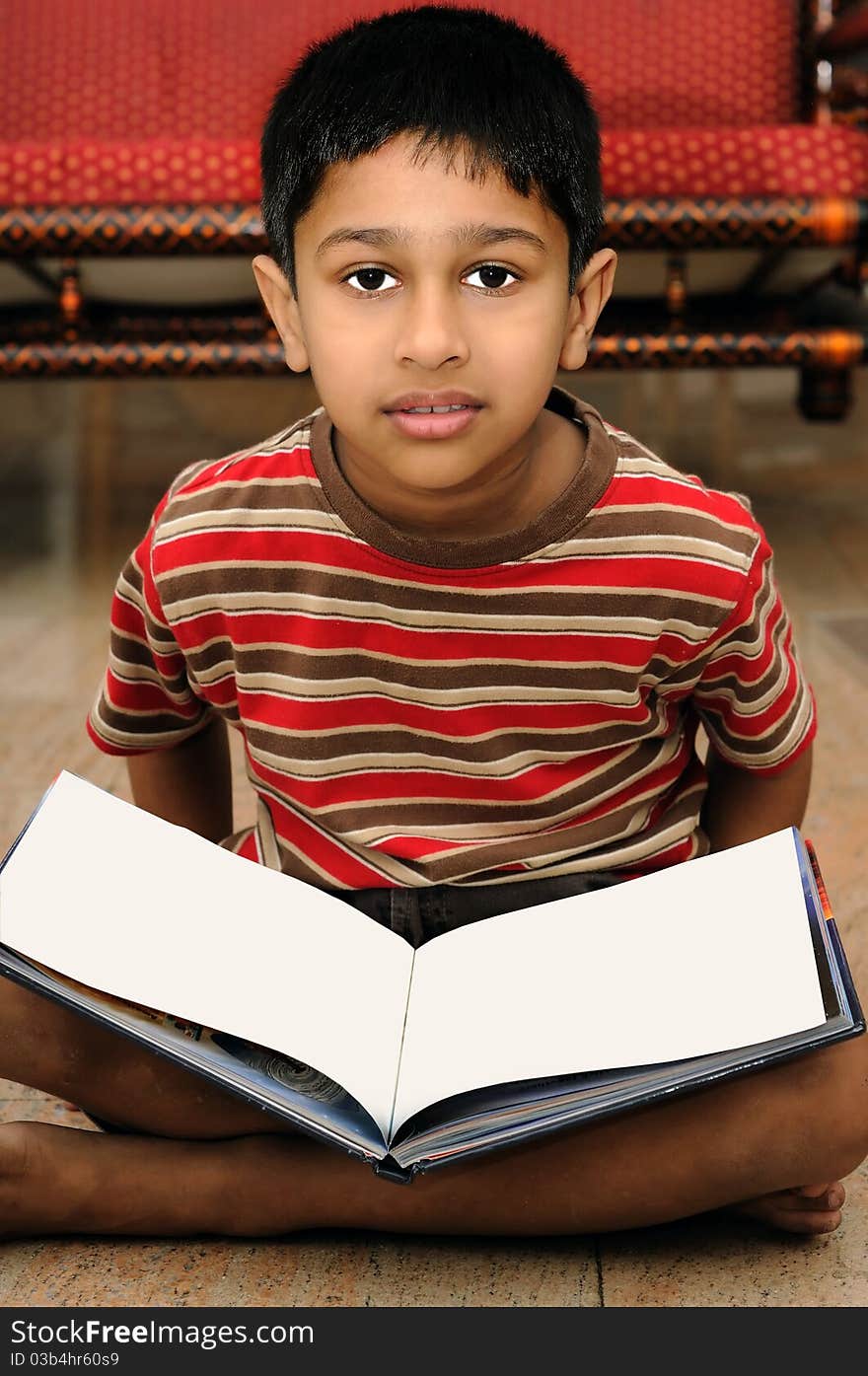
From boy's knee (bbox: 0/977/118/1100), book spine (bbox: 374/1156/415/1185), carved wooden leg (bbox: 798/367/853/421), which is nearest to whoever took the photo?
book spine (bbox: 374/1156/415/1185)

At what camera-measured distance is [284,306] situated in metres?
0.85

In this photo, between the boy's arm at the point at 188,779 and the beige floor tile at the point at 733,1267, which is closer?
the beige floor tile at the point at 733,1267

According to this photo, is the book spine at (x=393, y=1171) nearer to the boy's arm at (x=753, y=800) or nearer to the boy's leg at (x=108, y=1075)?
the boy's leg at (x=108, y=1075)

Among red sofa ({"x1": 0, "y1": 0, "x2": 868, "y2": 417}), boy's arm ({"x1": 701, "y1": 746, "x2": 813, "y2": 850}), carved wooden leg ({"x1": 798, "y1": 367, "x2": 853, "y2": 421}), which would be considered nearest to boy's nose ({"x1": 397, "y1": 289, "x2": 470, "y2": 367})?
boy's arm ({"x1": 701, "y1": 746, "x2": 813, "y2": 850})

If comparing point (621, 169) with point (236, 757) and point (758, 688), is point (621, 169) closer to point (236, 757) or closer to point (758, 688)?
point (236, 757)

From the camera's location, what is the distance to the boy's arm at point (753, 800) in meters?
→ 0.96

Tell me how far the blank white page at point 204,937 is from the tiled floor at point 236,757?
12 centimetres

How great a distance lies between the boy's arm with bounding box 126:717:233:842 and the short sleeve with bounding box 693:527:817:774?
0.32m

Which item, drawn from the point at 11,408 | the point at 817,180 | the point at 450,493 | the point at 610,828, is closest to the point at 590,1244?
the point at 610,828

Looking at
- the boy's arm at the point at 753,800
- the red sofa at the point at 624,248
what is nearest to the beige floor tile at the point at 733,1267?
the boy's arm at the point at 753,800

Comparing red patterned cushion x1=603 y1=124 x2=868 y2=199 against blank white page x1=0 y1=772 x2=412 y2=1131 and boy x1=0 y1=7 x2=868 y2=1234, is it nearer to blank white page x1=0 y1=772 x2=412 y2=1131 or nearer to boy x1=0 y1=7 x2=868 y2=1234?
boy x1=0 y1=7 x2=868 y2=1234

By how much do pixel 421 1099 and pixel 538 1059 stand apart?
0.18 ft

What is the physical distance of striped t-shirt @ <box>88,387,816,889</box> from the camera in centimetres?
85
